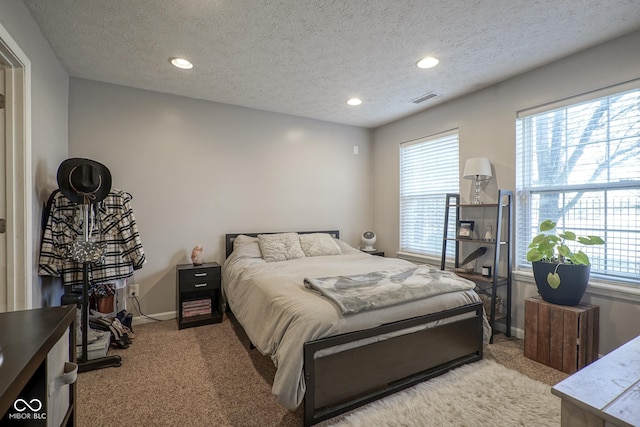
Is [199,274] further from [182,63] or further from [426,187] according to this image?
[426,187]

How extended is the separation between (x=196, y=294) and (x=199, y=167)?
1.45 metres

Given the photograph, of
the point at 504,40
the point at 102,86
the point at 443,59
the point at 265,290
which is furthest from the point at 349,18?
the point at 102,86

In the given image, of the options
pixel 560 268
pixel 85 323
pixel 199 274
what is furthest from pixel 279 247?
pixel 560 268

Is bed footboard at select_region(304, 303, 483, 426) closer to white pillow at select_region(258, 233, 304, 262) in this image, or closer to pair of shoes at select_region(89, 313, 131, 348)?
white pillow at select_region(258, 233, 304, 262)

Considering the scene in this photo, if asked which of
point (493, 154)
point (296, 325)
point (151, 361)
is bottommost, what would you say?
point (151, 361)

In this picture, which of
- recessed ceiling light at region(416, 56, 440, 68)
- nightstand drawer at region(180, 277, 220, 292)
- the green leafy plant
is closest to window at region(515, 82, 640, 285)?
the green leafy plant

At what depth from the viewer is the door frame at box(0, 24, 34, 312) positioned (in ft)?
5.93

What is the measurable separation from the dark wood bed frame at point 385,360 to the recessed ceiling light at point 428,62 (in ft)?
6.75

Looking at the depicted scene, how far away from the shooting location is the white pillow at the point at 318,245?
362 cm

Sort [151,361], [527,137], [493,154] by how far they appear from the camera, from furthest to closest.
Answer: [493,154] → [527,137] → [151,361]

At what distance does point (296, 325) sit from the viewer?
1.73 m

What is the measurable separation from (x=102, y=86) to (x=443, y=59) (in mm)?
3304

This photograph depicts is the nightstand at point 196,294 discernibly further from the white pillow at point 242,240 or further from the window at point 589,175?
the window at point 589,175

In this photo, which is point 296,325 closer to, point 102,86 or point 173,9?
point 173,9
